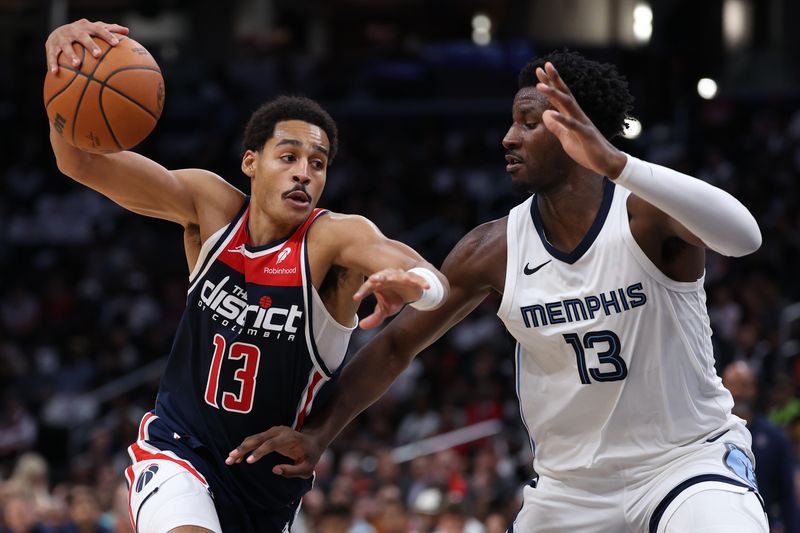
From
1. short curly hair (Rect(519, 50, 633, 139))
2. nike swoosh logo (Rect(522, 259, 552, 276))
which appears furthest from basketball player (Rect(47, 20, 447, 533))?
short curly hair (Rect(519, 50, 633, 139))

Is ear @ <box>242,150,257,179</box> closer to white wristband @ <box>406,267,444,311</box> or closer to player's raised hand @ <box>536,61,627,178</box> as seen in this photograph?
white wristband @ <box>406,267,444,311</box>

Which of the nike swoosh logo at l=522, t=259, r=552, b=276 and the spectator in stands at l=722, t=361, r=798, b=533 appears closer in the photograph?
the nike swoosh logo at l=522, t=259, r=552, b=276

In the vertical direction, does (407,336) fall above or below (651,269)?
below

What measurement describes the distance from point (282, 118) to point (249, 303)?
2.60 feet

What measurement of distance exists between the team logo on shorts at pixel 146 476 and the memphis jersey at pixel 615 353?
1475mm

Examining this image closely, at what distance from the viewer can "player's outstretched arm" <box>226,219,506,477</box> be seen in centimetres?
473

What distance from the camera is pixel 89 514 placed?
1009cm

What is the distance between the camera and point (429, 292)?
13.6 feet

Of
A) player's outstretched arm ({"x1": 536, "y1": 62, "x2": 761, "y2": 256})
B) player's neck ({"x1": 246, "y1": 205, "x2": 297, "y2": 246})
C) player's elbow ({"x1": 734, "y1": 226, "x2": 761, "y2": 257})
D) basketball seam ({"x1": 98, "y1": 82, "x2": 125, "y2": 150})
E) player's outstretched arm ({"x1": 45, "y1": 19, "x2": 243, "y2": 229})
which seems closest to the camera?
player's outstretched arm ({"x1": 536, "y1": 62, "x2": 761, "y2": 256})

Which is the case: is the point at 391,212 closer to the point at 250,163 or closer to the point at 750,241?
the point at 250,163

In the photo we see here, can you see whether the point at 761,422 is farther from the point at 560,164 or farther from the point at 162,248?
the point at 162,248

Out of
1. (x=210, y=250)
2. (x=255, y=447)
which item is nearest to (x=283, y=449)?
(x=255, y=447)

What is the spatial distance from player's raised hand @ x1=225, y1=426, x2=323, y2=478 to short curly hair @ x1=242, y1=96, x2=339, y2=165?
1167mm

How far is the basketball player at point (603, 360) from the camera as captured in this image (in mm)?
4246
